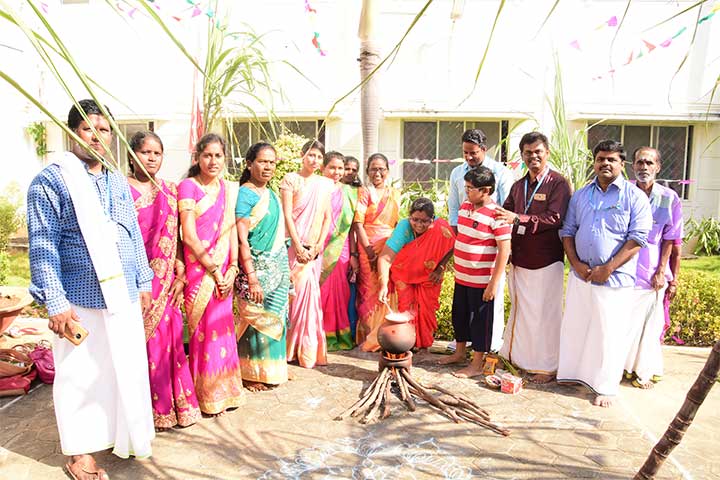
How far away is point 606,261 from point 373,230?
209 centimetres

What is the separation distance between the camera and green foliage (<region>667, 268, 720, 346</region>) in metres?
5.64

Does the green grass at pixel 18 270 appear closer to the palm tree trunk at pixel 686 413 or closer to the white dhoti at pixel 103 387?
the white dhoti at pixel 103 387

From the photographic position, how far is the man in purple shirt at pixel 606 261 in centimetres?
414

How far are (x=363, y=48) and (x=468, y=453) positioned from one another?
4964mm

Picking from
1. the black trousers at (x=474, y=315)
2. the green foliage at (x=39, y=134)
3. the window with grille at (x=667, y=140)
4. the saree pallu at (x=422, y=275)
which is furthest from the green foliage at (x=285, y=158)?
the green foliage at (x=39, y=134)

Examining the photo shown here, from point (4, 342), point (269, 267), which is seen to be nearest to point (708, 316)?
point (269, 267)

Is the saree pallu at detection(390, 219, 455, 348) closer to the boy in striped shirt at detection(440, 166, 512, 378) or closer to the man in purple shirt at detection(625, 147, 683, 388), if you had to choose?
the boy in striped shirt at detection(440, 166, 512, 378)

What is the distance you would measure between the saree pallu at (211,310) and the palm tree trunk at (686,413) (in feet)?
8.79

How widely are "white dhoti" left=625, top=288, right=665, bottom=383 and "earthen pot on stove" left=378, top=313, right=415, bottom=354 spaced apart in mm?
1923

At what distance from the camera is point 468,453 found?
3379mm

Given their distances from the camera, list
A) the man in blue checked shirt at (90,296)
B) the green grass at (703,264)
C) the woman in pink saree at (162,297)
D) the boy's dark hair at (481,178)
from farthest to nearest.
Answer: the green grass at (703,264) < the boy's dark hair at (481,178) < the woman in pink saree at (162,297) < the man in blue checked shirt at (90,296)

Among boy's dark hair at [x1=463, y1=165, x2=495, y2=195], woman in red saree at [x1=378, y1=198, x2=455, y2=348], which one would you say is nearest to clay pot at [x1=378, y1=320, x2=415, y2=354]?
woman in red saree at [x1=378, y1=198, x2=455, y2=348]

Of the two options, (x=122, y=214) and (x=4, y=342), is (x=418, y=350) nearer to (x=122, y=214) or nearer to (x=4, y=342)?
(x=122, y=214)

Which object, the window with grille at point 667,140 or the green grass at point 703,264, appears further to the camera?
the window with grille at point 667,140
